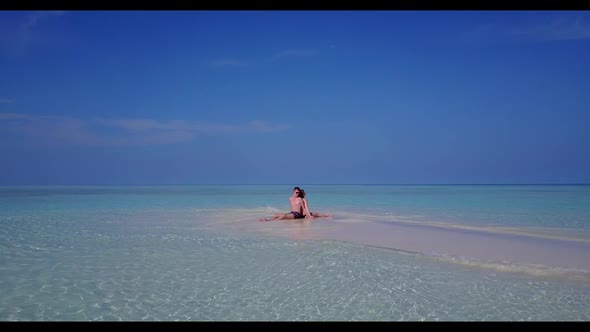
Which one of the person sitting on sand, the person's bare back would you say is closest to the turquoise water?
the person sitting on sand

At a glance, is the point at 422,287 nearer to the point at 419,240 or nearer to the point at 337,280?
the point at 337,280

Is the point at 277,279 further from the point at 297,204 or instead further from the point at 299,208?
the point at 299,208

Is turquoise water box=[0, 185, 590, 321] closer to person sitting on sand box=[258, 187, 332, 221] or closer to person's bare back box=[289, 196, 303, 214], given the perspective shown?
person sitting on sand box=[258, 187, 332, 221]

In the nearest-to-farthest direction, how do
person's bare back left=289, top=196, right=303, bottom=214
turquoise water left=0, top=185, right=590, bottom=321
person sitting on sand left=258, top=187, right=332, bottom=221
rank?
turquoise water left=0, top=185, right=590, bottom=321 < person sitting on sand left=258, top=187, right=332, bottom=221 < person's bare back left=289, top=196, right=303, bottom=214

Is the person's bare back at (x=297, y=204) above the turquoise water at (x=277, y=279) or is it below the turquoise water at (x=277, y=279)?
above

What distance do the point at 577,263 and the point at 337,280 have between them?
4.37m

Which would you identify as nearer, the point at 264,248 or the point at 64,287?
A: the point at 64,287

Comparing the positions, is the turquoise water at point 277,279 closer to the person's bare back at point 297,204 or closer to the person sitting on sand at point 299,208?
the person sitting on sand at point 299,208

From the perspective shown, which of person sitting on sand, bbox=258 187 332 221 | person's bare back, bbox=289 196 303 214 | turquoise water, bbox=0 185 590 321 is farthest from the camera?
person's bare back, bbox=289 196 303 214

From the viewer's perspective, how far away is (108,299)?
513 centimetres

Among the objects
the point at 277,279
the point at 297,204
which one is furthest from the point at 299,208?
the point at 277,279

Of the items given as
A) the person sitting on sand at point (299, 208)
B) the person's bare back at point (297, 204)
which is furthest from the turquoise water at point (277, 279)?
the person's bare back at point (297, 204)
